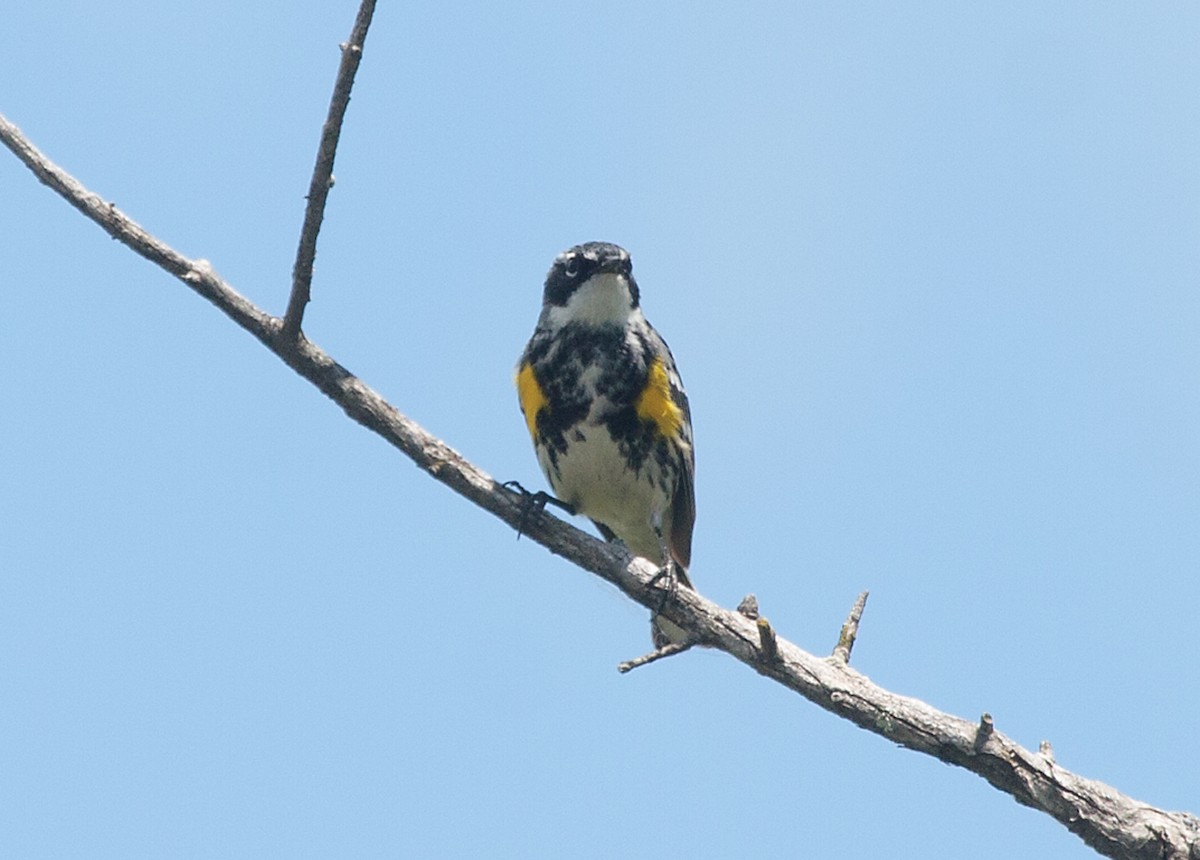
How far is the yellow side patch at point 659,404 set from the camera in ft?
29.0

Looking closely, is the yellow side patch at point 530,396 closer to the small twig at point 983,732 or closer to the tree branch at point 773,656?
the tree branch at point 773,656

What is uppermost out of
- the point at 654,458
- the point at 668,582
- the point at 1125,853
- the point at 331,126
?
the point at 654,458

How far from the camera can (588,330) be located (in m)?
8.98

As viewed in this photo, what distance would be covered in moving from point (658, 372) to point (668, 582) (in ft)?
6.03

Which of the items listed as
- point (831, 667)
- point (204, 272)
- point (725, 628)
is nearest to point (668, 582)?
point (725, 628)

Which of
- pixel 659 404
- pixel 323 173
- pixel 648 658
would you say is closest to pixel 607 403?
pixel 659 404

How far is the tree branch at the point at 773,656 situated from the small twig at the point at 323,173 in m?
0.25

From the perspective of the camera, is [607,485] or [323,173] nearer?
[323,173]

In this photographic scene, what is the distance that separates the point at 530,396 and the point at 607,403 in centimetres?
56

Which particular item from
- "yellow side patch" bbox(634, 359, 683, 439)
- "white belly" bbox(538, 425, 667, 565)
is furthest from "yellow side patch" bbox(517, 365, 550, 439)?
"yellow side patch" bbox(634, 359, 683, 439)

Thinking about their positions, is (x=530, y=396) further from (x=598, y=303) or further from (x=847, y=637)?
(x=847, y=637)

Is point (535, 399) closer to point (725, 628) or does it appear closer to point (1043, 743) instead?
point (725, 628)

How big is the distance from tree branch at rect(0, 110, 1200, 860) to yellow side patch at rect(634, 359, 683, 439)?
59.4 inches

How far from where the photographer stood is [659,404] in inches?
351
